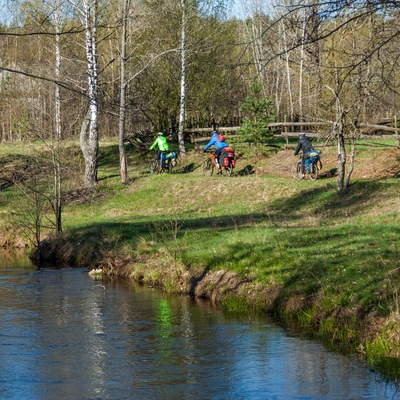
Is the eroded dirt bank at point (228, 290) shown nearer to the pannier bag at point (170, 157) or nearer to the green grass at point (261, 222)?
the green grass at point (261, 222)

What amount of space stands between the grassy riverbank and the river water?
703mm

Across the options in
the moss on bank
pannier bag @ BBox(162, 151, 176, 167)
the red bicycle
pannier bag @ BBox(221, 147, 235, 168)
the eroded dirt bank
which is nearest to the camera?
the moss on bank

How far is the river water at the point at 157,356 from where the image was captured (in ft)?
33.0

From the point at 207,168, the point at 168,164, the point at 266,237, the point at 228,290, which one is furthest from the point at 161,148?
the point at 228,290

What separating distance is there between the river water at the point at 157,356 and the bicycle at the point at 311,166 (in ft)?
50.2

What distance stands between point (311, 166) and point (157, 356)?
20227 mm

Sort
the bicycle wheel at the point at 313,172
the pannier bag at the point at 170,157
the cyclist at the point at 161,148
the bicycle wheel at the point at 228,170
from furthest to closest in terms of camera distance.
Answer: the pannier bag at the point at 170,157 → the cyclist at the point at 161,148 → the bicycle wheel at the point at 228,170 → the bicycle wheel at the point at 313,172

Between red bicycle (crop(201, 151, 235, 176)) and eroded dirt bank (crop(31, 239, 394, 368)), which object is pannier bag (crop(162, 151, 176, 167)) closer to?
red bicycle (crop(201, 151, 235, 176))

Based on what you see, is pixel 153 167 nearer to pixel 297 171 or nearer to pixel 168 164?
pixel 168 164

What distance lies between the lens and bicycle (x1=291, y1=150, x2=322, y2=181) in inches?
1199

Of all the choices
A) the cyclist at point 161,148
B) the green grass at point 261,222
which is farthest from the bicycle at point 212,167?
the cyclist at point 161,148

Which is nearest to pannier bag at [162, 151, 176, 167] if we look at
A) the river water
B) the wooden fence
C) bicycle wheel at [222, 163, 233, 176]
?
bicycle wheel at [222, 163, 233, 176]

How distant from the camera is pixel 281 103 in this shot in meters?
58.0

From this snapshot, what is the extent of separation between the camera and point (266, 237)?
18.1 meters
